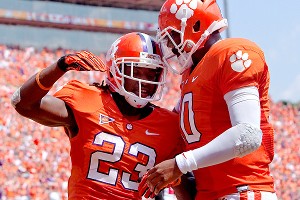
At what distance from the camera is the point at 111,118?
286 centimetres

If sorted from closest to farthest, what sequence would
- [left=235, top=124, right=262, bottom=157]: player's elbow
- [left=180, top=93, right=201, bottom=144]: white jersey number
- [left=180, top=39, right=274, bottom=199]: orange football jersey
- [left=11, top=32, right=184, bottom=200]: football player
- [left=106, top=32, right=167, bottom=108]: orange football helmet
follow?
1. [left=235, top=124, right=262, bottom=157]: player's elbow
2. [left=180, top=39, right=274, bottom=199]: orange football jersey
3. [left=180, top=93, right=201, bottom=144]: white jersey number
4. [left=11, top=32, right=184, bottom=200]: football player
5. [left=106, top=32, right=167, bottom=108]: orange football helmet

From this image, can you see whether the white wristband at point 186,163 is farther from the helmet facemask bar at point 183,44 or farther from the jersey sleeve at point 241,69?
the helmet facemask bar at point 183,44

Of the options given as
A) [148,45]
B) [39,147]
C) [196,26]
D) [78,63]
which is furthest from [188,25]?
[39,147]

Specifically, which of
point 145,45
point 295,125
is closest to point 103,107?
point 145,45

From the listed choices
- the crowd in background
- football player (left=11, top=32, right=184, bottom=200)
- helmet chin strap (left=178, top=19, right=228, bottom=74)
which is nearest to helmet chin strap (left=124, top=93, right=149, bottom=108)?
football player (left=11, top=32, right=184, bottom=200)

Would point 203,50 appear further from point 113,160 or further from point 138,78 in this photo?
point 113,160

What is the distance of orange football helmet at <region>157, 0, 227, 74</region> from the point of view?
103 inches

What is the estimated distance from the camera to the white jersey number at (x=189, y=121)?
253 cm

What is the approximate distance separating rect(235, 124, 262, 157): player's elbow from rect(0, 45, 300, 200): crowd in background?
778 cm

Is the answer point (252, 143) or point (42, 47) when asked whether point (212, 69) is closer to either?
point (252, 143)

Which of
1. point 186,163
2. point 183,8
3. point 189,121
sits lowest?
point 186,163

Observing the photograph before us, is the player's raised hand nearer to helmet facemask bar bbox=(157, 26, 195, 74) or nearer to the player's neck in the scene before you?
helmet facemask bar bbox=(157, 26, 195, 74)

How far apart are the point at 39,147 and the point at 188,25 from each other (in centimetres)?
960

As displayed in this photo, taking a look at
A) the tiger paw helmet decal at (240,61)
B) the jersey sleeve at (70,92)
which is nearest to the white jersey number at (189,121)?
the tiger paw helmet decal at (240,61)
